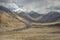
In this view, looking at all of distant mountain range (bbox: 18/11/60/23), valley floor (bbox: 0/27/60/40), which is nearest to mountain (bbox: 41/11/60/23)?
distant mountain range (bbox: 18/11/60/23)

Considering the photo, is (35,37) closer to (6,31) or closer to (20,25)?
(20,25)

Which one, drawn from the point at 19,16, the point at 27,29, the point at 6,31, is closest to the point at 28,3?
the point at 19,16

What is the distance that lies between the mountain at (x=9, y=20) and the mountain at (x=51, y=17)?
252 mm

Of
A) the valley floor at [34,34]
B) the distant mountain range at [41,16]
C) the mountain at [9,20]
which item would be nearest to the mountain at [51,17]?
the distant mountain range at [41,16]

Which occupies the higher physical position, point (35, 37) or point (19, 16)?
point (19, 16)

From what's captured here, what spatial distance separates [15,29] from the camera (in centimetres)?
170

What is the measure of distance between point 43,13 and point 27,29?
0.28 m

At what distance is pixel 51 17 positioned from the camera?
1.71m

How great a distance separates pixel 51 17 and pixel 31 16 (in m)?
0.25

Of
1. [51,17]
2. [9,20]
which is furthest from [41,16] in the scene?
[9,20]

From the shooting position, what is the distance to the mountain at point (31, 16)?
1.73 metres

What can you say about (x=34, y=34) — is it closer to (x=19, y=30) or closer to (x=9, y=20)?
(x=19, y=30)

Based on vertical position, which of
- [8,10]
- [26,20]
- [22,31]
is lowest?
[22,31]

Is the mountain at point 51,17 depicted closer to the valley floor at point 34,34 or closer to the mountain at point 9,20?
the valley floor at point 34,34
